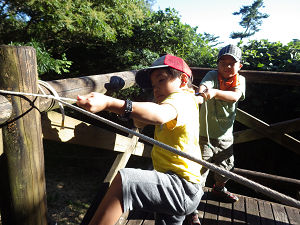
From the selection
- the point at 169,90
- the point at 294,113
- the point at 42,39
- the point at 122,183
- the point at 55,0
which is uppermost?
the point at 55,0

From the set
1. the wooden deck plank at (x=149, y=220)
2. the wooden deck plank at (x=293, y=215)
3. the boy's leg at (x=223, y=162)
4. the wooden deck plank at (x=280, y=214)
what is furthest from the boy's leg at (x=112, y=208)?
the wooden deck plank at (x=293, y=215)

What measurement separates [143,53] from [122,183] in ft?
15.4

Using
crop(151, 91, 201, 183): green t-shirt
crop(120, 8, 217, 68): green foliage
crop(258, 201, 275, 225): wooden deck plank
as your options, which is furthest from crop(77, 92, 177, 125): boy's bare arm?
crop(120, 8, 217, 68): green foliage

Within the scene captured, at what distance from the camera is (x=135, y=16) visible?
20.8 ft

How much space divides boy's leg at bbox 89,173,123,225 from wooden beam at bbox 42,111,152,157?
3.91 feet

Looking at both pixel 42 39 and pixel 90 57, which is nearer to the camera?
pixel 42 39

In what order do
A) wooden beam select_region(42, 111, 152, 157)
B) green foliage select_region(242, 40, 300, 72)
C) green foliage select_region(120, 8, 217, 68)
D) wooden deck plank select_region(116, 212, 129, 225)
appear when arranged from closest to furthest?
1. wooden beam select_region(42, 111, 152, 157)
2. wooden deck plank select_region(116, 212, 129, 225)
3. green foliage select_region(242, 40, 300, 72)
4. green foliage select_region(120, 8, 217, 68)

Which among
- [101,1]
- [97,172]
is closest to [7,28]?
[101,1]

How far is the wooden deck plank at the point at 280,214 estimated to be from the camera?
246 centimetres

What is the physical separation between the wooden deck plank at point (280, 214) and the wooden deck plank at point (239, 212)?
1.05 ft

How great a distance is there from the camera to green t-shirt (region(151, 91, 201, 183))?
130cm

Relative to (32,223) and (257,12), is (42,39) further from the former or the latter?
(257,12)

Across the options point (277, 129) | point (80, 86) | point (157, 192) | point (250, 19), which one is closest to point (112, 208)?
point (157, 192)

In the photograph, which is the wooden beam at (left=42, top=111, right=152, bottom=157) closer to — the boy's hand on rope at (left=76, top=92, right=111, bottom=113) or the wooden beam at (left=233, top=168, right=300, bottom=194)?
the boy's hand on rope at (left=76, top=92, right=111, bottom=113)
